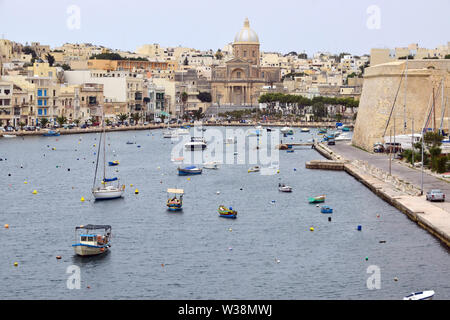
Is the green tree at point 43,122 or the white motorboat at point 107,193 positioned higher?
the green tree at point 43,122

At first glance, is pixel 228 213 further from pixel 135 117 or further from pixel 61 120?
pixel 135 117

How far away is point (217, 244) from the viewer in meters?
30.0

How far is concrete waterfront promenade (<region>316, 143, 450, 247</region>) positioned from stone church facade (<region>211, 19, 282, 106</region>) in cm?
9889

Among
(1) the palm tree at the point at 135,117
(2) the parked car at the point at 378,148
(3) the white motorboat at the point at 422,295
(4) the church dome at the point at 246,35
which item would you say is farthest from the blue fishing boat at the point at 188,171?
(4) the church dome at the point at 246,35

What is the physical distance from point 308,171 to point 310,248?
25189 millimetres

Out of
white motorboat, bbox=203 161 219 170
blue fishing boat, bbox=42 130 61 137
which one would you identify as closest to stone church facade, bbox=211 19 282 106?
blue fishing boat, bbox=42 130 61 137

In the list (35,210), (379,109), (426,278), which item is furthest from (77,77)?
(426,278)

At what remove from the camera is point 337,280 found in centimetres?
2520

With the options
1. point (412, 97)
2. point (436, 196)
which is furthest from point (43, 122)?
point (436, 196)

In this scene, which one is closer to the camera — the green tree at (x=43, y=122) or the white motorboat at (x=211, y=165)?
the white motorboat at (x=211, y=165)

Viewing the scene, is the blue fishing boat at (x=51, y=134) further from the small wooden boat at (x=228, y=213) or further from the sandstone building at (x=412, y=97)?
the small wooden boat at (x=228, y=213)

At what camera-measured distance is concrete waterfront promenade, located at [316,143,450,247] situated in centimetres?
3158

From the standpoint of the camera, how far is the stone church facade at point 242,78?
161 meters

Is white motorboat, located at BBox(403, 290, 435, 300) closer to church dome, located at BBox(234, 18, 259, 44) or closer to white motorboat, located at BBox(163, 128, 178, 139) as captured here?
white motorboat, located at BBox(163, 128, 178, 139)
